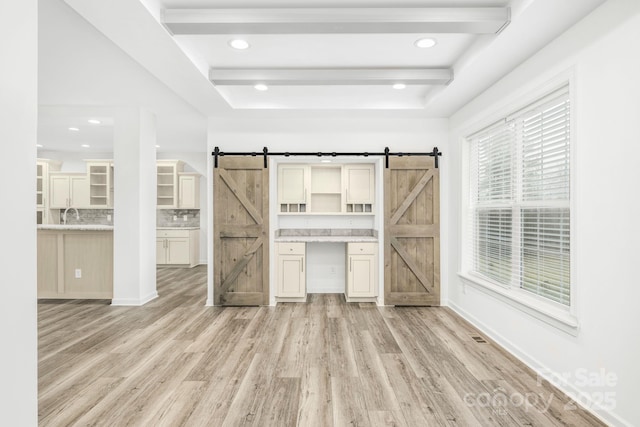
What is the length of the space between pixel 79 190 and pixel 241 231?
17.7ft

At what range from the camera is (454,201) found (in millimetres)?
4543

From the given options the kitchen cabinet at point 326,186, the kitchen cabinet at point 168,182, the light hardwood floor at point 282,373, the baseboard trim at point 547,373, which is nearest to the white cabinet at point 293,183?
the kitchen cabinet at point 326,186

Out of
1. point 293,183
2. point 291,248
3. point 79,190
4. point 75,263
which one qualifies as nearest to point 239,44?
point 293,183

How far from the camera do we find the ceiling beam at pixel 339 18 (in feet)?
7.84

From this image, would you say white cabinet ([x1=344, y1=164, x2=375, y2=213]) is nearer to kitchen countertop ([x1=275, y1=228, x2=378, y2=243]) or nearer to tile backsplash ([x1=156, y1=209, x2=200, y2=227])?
kitchen countertop ([x1=275, y1=228, x2=378, y2=243])

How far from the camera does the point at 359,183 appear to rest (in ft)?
17.5

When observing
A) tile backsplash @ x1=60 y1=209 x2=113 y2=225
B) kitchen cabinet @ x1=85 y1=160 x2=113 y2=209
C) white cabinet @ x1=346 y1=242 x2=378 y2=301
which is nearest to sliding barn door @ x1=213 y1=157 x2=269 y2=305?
white cabinet @ x1=346 y1=242 x2=378 y2=301

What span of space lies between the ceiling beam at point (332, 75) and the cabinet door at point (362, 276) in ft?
7.89

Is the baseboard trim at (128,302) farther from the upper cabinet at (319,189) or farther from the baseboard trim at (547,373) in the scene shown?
the baseboard trim at (547,373)

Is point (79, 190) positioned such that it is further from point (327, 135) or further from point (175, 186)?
point (327, 135)

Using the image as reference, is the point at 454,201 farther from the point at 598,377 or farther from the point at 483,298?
the point at 598,377

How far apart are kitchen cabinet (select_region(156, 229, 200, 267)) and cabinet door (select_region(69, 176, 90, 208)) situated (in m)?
1.82

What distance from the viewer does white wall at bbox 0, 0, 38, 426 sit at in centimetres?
136

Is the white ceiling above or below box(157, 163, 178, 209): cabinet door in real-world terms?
above
